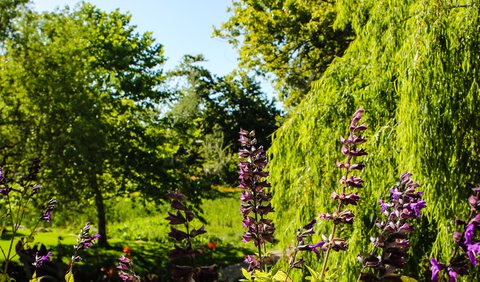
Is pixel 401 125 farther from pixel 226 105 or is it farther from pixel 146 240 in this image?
pixel 226 105

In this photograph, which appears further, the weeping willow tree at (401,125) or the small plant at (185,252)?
the weeping willow tree at (401,125)

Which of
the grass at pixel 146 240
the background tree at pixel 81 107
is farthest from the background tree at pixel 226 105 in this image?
the background tree at pixel 81 107

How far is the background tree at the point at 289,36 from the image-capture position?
14625mm

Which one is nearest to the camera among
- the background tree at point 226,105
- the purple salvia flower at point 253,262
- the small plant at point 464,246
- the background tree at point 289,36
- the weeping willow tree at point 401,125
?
the small plant at point 464,246

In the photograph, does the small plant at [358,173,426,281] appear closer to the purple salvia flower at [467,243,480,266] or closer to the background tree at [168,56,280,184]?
the purple salvia flower at [467,243,480,266]

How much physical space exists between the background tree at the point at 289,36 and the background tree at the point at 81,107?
4.31m

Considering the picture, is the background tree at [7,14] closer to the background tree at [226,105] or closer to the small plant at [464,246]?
the small plant at [464,246]

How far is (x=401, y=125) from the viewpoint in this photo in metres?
3.92

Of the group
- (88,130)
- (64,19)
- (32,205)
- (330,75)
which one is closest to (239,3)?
(64,19)

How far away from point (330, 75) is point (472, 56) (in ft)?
4.76

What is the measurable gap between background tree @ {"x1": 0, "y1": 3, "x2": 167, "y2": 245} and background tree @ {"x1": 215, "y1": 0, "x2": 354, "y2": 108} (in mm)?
4314

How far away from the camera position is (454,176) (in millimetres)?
3777

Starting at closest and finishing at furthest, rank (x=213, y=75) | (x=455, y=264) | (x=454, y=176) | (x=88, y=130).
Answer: (x=455, y=264) → (x=454, y=176) → (x=88, y=130) → (x=213, y=75)

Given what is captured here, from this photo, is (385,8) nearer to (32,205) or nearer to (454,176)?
(454,176)
